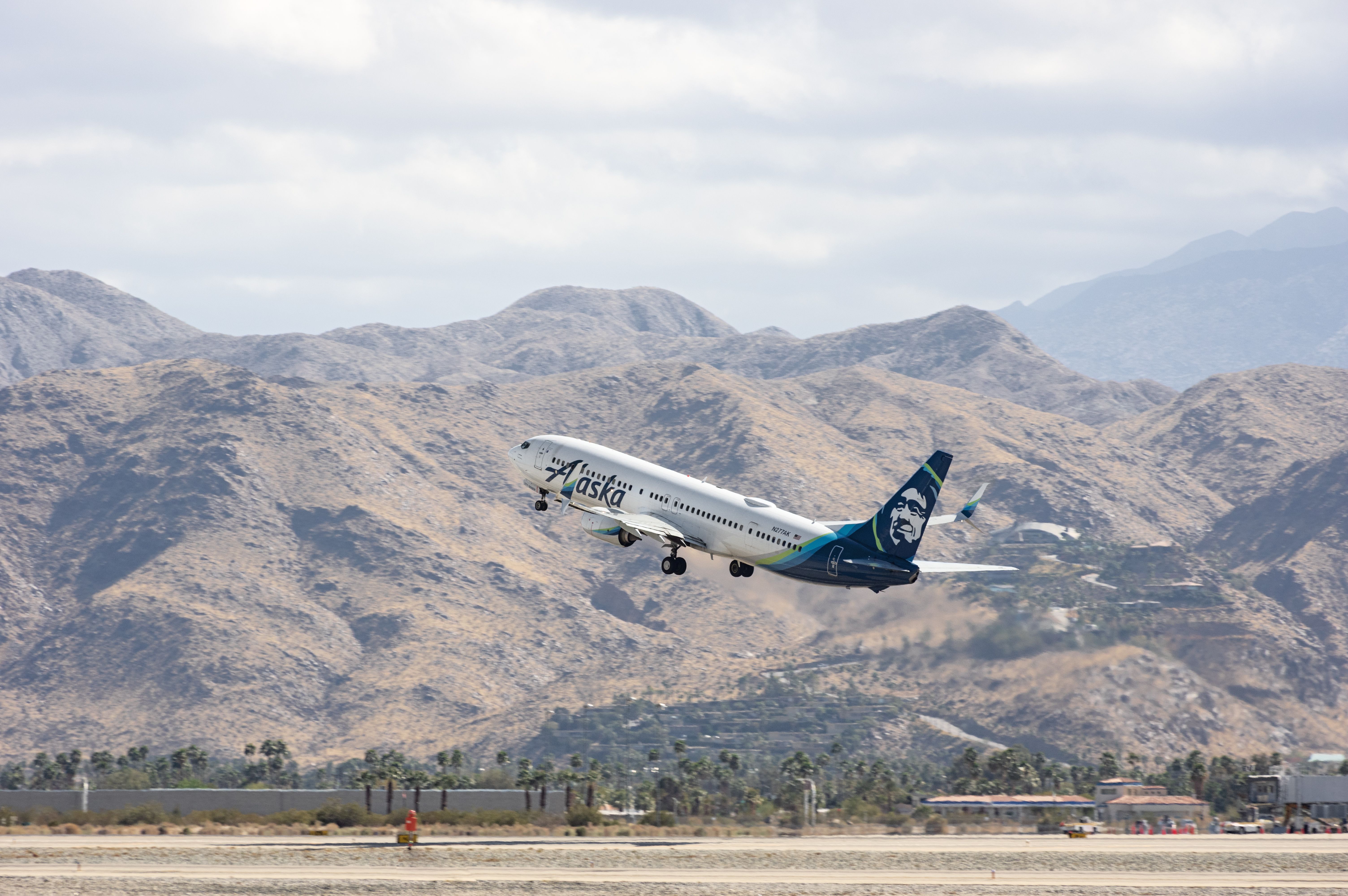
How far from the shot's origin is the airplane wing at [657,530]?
281ft

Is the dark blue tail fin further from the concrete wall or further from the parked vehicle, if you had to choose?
the parked vehicle

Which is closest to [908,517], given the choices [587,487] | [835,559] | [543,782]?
[835,559]

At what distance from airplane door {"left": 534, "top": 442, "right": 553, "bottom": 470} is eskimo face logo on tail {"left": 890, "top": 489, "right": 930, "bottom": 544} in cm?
2262

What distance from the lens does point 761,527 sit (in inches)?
3302

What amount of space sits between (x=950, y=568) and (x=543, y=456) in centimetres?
2649

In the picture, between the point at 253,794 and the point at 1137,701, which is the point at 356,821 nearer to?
the point at 253,794

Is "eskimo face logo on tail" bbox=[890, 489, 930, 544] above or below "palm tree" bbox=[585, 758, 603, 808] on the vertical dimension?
above

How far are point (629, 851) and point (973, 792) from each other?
104 meters

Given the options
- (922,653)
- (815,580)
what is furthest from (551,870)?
(922,653)

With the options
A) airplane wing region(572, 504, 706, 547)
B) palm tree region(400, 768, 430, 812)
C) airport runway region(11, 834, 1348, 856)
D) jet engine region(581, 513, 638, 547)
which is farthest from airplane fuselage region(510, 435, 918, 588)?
palm tree region(400, 768, 430, 812)

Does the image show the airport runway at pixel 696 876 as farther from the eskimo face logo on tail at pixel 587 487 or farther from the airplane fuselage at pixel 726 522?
the eskimo face logo on tail at pixel 587 487

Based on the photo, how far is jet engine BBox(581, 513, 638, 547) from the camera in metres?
86.1

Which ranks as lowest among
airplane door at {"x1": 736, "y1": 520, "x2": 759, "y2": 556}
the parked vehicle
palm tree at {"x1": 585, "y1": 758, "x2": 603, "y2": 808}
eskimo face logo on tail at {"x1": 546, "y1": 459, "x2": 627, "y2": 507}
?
the parked vehicle

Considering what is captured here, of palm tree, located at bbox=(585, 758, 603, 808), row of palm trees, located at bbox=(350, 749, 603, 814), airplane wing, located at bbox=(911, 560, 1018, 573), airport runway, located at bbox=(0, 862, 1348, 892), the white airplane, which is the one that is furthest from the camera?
palm tree, located at bbox=(585, 758, 603, 808)
